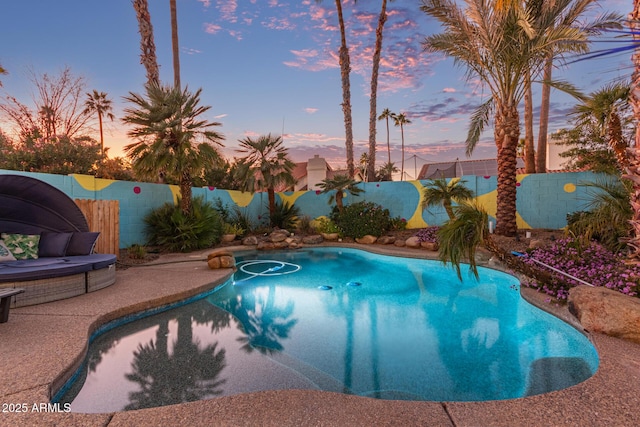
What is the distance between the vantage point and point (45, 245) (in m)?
5.89

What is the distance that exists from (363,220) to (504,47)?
6.82m

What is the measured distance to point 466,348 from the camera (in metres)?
3.90

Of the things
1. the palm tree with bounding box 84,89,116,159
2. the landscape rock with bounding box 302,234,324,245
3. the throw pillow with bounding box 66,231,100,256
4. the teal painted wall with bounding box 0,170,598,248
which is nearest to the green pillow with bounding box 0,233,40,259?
the throw pillow with bounding box 66,231,100,256

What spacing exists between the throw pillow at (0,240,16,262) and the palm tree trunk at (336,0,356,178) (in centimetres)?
1145

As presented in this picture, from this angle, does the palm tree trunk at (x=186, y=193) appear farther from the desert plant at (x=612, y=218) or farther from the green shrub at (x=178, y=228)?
the desert plant at (x=612, y=218)

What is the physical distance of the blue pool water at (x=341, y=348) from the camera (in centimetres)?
296

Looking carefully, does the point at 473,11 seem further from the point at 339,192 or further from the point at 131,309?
the point at 131,309

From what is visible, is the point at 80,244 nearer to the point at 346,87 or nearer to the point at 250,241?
the point at 250,241

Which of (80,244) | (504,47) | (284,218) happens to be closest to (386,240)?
(284,218)

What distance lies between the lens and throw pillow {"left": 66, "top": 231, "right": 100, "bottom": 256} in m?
6.04

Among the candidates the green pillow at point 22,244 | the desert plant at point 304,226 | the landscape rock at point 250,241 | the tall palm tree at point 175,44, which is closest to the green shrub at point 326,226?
the desert plant at point 304,226

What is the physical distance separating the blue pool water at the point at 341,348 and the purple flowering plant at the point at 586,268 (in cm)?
56

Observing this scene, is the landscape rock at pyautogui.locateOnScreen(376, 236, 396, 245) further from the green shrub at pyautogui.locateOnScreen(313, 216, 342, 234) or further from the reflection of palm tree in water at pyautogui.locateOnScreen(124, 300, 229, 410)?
the reflection of palm tree in water at pyautogui.locateOnScreen(124, 300, 229, 410)

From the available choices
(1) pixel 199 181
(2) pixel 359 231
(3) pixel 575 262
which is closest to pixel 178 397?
(3) pixel 575 262
